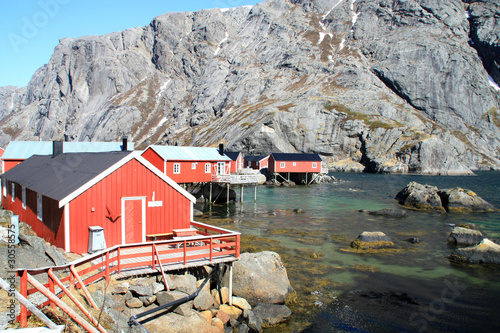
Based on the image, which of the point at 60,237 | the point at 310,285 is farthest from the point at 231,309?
the point at 60,237

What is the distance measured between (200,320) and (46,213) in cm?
1062

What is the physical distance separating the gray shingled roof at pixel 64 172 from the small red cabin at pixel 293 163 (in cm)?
6287

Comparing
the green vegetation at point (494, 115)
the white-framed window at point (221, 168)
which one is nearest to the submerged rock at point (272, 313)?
the white-framed window at point (221, 168)

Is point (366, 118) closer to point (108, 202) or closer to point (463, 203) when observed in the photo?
point (463, 203)

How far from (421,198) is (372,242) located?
87.7 feet

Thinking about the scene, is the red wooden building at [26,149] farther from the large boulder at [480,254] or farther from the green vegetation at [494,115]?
the green vegetation at [494,115]

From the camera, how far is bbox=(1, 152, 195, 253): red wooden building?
17031 millimetres

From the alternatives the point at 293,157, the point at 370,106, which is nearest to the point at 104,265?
the point at 293,157

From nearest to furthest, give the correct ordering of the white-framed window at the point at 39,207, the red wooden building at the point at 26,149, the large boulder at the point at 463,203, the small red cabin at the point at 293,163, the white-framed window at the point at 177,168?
the white-framed window at the point at 39,207
the red wooden building at the point at 26,149
the white-framed window at the point at 177,168
the large boulder at the point at 463,203
the small red cabin at the point at 293,163

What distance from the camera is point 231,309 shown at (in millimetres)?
15625

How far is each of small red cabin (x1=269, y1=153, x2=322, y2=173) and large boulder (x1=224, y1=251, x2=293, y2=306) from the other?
224 ft
